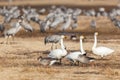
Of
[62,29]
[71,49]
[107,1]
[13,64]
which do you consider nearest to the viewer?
[13,64]

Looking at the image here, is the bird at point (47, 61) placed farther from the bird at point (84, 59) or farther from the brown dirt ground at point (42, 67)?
the bird at point (84, 59)

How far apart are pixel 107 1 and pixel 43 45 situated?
49.7 m

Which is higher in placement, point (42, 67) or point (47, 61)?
point (47, 61)

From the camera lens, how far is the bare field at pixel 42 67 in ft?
53.5

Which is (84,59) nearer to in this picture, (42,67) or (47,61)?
(47,61)

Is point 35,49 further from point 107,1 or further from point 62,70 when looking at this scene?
point 107,1

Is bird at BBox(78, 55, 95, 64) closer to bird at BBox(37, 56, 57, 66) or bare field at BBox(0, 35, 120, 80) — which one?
bare field at BBox(0, 35, 120, 80)

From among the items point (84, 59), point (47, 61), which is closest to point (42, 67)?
point (47, 61)

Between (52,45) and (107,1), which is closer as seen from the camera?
(52,45)

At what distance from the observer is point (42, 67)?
59.0 feet

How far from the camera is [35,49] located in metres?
23.5

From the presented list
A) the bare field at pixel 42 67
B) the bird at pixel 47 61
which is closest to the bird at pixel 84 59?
the bare field at pixel 42 67

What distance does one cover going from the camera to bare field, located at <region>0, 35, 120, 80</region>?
16.3 metres

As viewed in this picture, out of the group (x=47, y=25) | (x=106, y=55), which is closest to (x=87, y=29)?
(x=47, y=25)
